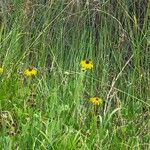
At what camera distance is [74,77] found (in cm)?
250

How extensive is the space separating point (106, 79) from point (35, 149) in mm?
805

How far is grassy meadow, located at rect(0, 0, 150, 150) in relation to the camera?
1932 millimetres

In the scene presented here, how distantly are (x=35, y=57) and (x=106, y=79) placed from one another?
1.40ft

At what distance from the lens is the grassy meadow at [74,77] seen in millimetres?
1932

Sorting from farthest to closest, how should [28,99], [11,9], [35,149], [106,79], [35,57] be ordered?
[11,9]
[35,57]
[106,79]
[28,99]
[35,149]

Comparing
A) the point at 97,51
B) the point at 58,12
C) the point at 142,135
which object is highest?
the point at 58,12

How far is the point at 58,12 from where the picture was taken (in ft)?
9.57

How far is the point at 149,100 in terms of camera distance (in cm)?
215

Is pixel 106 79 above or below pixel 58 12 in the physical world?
below

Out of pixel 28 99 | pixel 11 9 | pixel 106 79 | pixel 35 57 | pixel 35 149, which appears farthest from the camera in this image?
pixel 11 9

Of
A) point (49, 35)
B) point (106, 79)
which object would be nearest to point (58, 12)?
point (49, 35)

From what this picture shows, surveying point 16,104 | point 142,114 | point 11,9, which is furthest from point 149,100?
point 11,9

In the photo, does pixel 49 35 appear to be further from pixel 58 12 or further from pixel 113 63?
pixel 113 63

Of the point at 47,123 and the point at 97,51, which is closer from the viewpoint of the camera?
the point at 47,123
